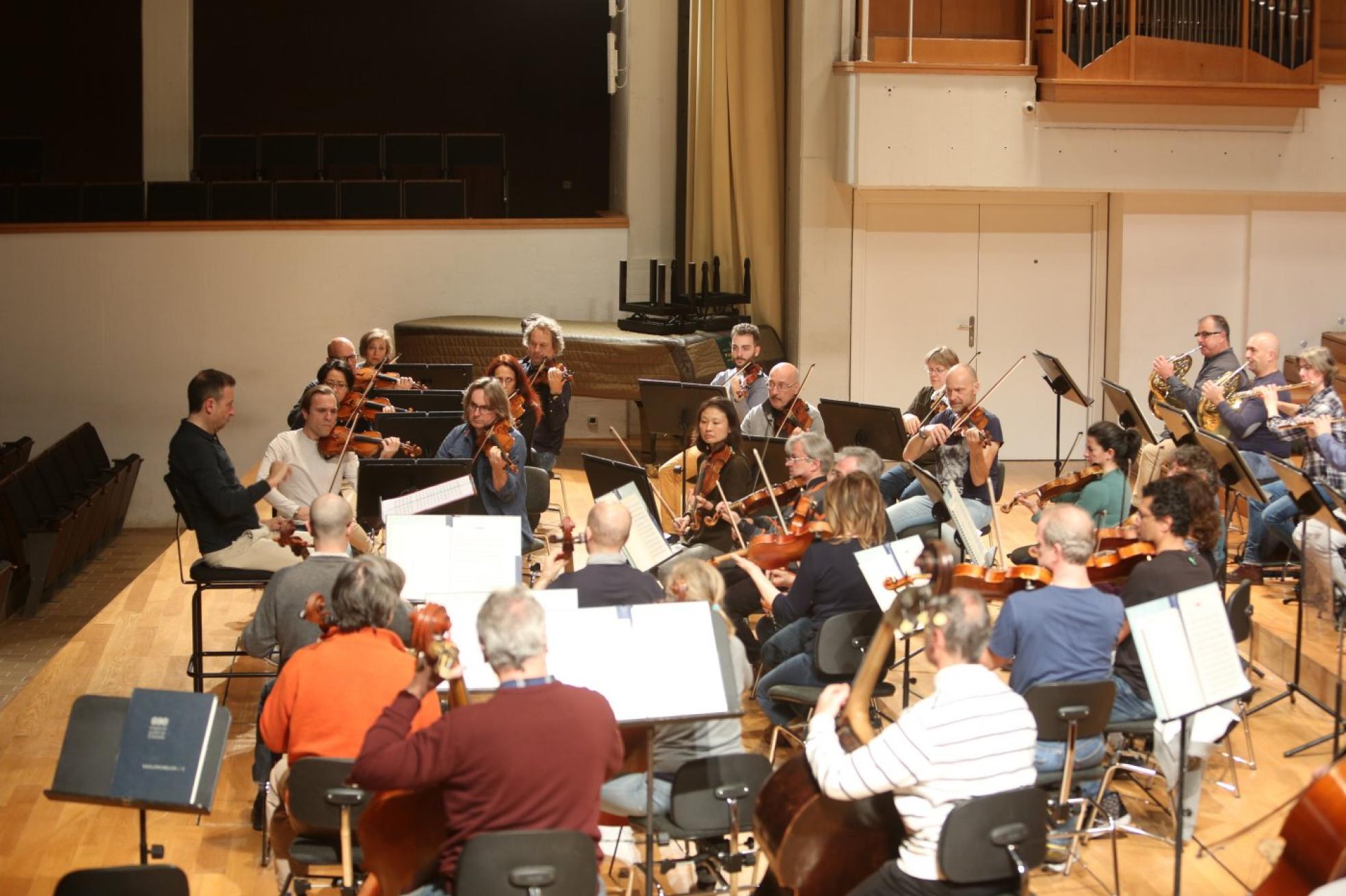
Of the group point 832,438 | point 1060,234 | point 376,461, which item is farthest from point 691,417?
point 1060,234

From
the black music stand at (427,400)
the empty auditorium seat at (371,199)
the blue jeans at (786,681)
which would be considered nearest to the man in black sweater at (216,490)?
the black music stand at (427,400)

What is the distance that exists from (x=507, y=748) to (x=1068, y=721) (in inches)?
Answer: 70.7

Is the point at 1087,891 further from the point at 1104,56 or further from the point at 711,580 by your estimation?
the point at 1104,56

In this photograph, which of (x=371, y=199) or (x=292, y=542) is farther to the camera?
(x=371, y=199)

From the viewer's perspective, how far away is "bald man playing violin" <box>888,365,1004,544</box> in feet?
22.8

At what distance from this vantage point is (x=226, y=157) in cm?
1310

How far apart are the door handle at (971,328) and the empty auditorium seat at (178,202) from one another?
6.10 m

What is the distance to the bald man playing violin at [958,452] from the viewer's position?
6.94 m

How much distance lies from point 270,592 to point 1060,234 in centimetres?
774

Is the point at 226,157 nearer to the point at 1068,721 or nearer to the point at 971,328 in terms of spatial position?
the point at 971,328

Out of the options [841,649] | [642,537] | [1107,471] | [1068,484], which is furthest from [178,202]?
[841,649]

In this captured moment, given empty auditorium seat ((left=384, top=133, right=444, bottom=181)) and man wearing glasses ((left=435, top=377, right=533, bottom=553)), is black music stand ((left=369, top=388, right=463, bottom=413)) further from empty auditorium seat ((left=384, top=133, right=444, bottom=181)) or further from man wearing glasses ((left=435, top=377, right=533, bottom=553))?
empty auditorium seat ((left=384, top=133, right=444, bottom=181))

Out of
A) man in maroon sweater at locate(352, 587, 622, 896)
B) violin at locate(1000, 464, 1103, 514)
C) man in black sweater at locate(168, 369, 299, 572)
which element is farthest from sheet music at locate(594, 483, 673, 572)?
man in maroon sweater at locate(352, 587, 622, 896)

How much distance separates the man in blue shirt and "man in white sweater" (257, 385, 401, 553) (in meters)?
3.28
